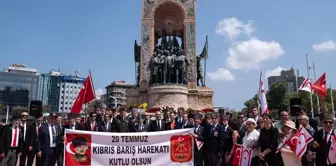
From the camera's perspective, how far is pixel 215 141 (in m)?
8.34

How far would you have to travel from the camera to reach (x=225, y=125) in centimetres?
826

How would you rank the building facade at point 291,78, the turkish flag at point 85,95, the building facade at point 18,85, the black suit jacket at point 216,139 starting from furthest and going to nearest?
1. the building facade at point 291,78
2. the building facade at point 18,85
3. the turkish flag at point 85,95
4. the black suit jacket at point 216,139

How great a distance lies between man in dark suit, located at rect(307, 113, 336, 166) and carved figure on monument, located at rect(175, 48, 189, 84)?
723 inches

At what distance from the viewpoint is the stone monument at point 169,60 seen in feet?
77.7

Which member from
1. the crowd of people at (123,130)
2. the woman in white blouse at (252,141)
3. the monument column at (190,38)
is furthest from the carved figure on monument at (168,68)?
the woman in white blouse at (252,141)

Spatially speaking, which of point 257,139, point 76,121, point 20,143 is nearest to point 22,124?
point 20,143

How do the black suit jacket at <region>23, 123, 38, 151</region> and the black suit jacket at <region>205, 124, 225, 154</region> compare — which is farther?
the black suit jacket at <region>23, 123, 38, 151</region>

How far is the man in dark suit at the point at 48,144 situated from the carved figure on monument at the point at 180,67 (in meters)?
15.6

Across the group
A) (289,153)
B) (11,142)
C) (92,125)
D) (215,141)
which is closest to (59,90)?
(11,142)

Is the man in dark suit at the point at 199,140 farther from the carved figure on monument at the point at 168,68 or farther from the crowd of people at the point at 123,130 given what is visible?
the carved figure on monument at the point at 168,68

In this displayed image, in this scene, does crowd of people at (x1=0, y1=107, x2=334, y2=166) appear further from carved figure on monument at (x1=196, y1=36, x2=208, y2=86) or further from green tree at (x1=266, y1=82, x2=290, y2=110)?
green tree at (x1=266, y1=82, x2=290, y2=110)

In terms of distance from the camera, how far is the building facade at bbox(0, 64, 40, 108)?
102 meters

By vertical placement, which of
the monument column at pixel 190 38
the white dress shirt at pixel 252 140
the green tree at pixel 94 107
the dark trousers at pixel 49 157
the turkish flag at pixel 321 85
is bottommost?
the dark trousers at pixel 49 157

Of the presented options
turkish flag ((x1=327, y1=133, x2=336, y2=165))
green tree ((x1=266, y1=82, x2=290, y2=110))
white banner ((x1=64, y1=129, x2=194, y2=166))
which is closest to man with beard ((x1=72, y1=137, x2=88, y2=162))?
white banner ((x1=64, y1=129, x2=194, y2=166))
